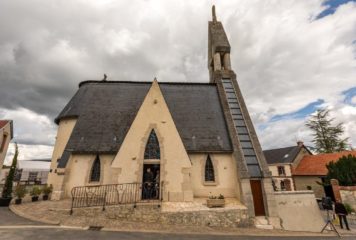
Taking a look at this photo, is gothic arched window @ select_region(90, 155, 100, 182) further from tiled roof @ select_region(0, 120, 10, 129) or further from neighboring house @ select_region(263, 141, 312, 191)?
neighboring house @ select_region(263, 141, 312, 191)

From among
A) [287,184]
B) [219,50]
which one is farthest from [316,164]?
[219,50]

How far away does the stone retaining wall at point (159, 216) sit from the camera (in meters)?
8.87

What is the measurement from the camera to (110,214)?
352 inches

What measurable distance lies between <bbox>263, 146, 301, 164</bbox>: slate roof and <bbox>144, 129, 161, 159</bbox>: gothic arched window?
27.1 meters

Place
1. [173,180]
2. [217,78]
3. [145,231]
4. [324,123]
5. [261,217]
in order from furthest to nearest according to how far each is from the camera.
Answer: [324,123] < [217,78] < [173,180] < [261,217] < [145,231]

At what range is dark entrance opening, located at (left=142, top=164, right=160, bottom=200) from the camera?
1113 centimetres

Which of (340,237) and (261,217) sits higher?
(261,217)

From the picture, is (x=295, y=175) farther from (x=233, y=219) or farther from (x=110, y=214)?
(x=110, y=214)

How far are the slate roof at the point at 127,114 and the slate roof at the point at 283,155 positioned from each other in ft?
71.0

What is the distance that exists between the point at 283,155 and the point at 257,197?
27412mm

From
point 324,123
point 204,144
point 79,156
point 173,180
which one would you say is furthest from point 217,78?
point 324,123

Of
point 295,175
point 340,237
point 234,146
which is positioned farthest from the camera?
point 295,175

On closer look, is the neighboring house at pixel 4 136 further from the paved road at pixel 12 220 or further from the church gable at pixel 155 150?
the church gable at pixel 155 150

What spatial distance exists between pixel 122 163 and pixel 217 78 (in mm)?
13874
